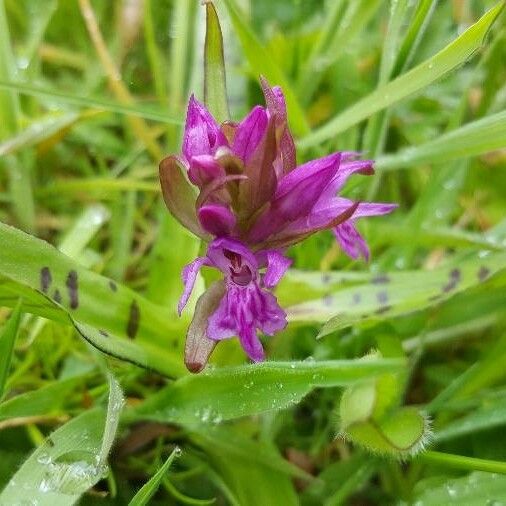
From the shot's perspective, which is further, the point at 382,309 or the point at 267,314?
the point at 382,309

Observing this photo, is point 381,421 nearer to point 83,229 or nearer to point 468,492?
point 468,492

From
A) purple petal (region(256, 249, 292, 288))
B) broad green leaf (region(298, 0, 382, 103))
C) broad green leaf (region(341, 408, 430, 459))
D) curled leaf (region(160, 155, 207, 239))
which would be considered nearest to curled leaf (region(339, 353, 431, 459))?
broad green leaf (region(341, 408, 430, 459))

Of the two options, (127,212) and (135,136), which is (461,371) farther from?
(135,136)

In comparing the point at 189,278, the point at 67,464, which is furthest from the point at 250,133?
the point at 67,464

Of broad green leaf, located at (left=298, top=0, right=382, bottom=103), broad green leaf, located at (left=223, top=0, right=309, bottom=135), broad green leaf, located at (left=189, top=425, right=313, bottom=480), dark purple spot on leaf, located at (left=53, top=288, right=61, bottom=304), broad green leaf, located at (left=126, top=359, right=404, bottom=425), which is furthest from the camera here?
broad green leaf, located at (left=298, top=0, right=382, bottom=103)

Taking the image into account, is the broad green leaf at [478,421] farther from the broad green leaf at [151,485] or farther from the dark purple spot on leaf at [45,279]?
the dark purple spot on leaf at [45,279]

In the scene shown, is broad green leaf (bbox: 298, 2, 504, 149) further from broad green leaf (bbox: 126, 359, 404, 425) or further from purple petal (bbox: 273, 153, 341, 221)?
broad green leaf (bbox: 126, 359, 404, 425)

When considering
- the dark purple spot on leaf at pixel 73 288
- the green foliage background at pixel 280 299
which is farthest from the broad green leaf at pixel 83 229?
the dark purple spot on leaf at pixel 73 288
